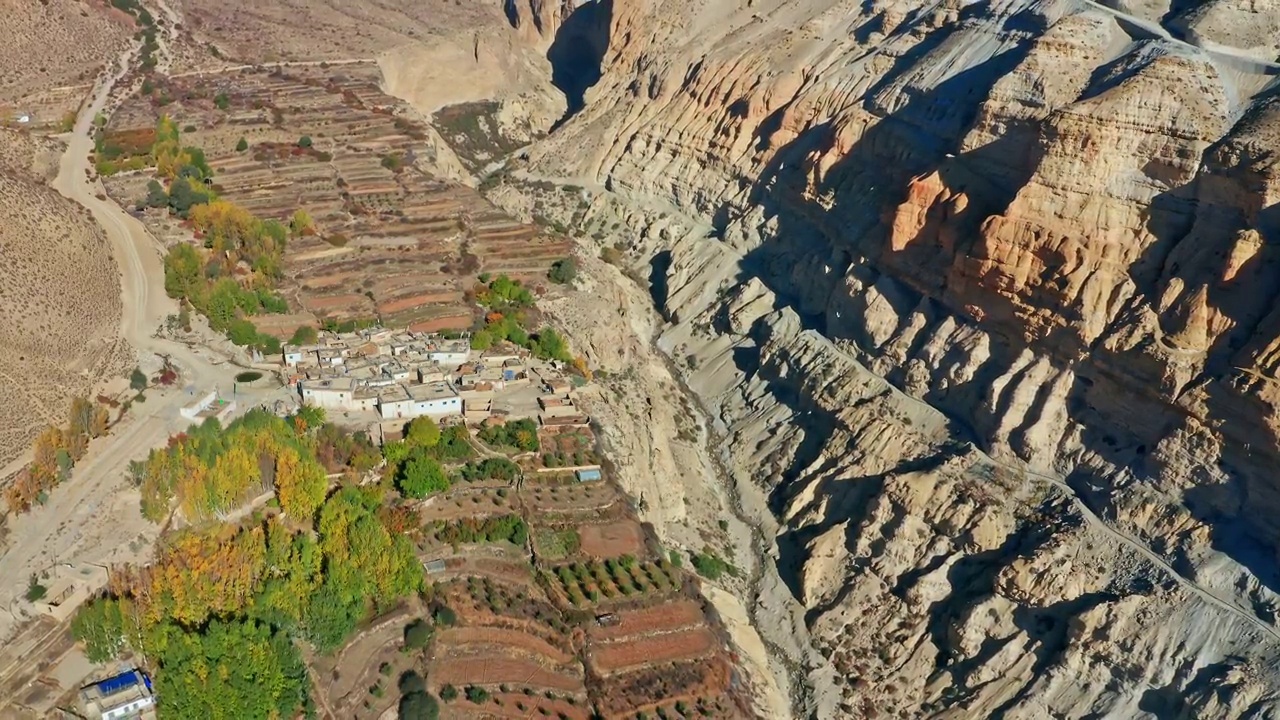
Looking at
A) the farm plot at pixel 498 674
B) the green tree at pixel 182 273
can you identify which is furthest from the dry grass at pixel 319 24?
the farm plot at pixel 498 674

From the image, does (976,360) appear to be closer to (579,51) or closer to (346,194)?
(346,194)

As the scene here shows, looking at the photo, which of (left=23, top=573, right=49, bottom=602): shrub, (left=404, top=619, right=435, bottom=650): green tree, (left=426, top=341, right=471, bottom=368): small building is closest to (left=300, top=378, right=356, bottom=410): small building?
(left=426, top=341, right=471, bottom=368): small building

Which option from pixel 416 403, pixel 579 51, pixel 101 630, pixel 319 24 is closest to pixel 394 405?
pixel 416 403

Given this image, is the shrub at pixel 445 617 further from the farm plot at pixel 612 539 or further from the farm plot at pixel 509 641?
the farm plot at pixel 612 539

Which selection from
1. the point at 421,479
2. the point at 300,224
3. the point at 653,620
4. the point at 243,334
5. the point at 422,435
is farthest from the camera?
the point at 300,224

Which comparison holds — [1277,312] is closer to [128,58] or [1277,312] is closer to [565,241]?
[565,241]

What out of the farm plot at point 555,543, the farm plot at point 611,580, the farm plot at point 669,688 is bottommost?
the farm plot at point 669,688

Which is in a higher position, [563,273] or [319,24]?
[319,24]
